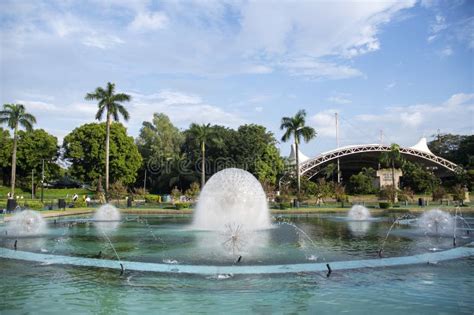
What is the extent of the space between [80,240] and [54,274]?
24.5 ft

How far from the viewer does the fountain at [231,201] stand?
69.5ft

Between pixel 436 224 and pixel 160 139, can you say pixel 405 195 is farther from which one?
pixel 160 139

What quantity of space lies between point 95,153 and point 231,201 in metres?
44.5

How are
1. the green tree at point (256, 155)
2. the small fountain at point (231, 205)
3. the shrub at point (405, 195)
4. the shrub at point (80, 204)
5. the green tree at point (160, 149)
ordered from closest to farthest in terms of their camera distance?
the small fountain at point (231, 205), the shrub at point (80, 204), the shrub at point (405, 195), the green tree at point (256, 155), the green tree at point (160, 149)

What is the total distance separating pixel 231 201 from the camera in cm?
2117

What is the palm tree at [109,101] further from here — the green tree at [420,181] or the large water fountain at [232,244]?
the green tree at [420,181]

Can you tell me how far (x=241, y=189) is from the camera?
21188mm

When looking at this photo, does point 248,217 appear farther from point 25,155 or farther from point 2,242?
point 25,155

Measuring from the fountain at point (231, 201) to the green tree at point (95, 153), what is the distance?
4320cm

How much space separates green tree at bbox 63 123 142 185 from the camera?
60781 millimetres

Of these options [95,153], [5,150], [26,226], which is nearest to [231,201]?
[26,226]

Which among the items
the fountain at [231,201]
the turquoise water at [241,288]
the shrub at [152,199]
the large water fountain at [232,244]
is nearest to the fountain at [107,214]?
the large water fountain at [232,244]

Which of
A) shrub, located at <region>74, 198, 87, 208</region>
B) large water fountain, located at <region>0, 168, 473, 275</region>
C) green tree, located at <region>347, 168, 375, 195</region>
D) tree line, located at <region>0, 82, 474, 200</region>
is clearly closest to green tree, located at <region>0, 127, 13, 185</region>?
tree line, located at <region>0, 82, 474, 200</region>

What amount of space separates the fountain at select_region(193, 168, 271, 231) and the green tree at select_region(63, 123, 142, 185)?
43196 mm
